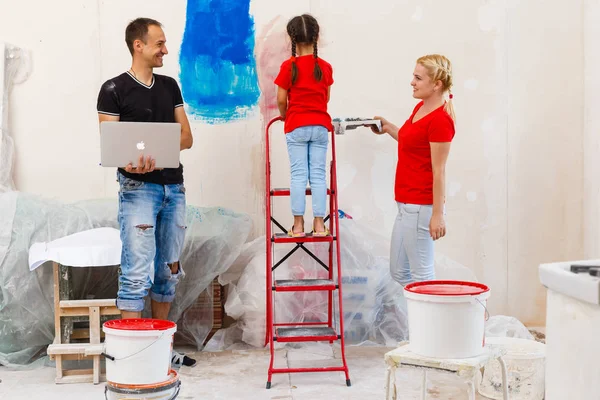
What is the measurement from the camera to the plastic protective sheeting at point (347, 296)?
3854 mm

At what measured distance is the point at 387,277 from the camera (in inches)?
155

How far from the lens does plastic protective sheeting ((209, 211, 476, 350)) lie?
12.6 feet

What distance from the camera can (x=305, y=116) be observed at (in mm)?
3391

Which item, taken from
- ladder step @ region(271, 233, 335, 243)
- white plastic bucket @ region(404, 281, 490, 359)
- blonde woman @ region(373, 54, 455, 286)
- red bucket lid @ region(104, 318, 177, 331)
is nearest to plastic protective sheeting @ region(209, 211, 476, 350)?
ladder step @ region(271, 233, 335, 243)

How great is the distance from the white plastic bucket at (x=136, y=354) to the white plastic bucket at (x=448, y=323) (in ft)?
3.05

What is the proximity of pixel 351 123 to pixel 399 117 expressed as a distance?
61 cm

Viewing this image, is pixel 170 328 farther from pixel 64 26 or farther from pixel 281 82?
pixel 64 26

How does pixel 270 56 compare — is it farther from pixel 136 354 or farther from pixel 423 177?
pixel 136 354

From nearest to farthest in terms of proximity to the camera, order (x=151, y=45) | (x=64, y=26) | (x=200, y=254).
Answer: (x=151, y=45) → (x=200, y=254) → (x=64, y=26)

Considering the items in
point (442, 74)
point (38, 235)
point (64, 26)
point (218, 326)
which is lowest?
point (218, 326)

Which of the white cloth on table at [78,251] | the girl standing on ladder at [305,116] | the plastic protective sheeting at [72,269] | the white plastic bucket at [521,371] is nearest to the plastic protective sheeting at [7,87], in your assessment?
the plastic protective sheeting at [72,269]

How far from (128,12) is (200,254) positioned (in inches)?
57.5

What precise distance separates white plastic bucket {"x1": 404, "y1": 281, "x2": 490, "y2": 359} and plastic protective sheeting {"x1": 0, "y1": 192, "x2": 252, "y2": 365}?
1.71 meters

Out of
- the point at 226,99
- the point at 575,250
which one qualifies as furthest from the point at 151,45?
the point at 575,250
